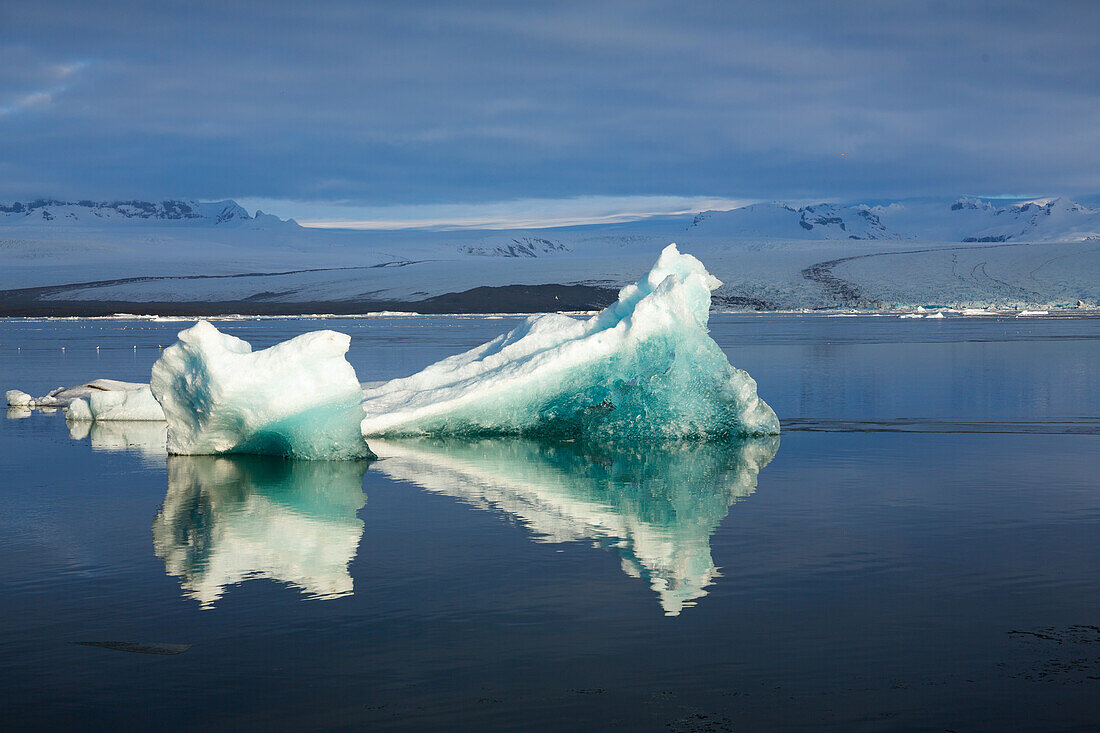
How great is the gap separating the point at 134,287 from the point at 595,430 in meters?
73.4

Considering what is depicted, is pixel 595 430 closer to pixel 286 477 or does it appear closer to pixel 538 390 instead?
pixel 538 390

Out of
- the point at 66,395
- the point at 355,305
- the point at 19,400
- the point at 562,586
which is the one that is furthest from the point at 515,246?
the point at 562,586

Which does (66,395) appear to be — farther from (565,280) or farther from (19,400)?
(565,280)

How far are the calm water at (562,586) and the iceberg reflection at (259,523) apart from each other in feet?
0.13

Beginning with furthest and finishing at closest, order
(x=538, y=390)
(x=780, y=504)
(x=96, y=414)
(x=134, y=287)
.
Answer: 1. (x=134, y=287)
2. (x=96, y=414)
3. (x=538, y=390)
4. (x=780, y=504)

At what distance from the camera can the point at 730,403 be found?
12609 millimetres

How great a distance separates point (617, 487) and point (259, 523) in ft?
9.79

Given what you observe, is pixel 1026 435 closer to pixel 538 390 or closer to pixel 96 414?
pixel 538 390

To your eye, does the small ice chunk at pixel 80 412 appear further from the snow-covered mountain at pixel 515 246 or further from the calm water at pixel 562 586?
the snow-covered mountain at pixel 515 246

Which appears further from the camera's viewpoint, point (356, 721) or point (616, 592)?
point (616, 592)

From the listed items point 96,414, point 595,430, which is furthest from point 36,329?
point 595,430

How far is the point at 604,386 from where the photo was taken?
492 inches

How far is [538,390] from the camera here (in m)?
12.2

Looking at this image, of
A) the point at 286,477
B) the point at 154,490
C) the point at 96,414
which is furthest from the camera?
the point at 96,414
